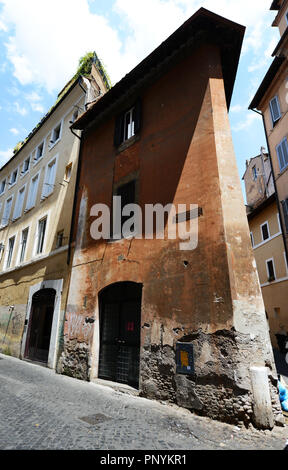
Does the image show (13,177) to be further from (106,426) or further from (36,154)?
(106,426)

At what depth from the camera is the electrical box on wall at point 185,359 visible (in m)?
4.95

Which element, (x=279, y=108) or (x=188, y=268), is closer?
(x=188, y=268)

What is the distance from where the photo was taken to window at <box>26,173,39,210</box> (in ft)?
44.6

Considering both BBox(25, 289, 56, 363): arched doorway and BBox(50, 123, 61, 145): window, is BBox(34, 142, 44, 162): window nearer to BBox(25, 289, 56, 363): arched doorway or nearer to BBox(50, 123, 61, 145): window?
BBox(50, 123, 61, 145): window

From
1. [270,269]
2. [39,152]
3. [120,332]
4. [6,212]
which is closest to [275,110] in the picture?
[270,269]

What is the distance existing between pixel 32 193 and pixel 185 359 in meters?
12.2

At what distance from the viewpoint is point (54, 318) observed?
892 centimetres

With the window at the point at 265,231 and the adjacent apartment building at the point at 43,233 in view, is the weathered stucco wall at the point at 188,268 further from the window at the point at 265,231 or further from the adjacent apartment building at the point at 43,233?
the window at the point at 265,231

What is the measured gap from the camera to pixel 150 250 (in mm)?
6434

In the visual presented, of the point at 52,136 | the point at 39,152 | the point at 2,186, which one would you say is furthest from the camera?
the point at 2,186

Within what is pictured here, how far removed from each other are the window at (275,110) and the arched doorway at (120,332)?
507 inches
